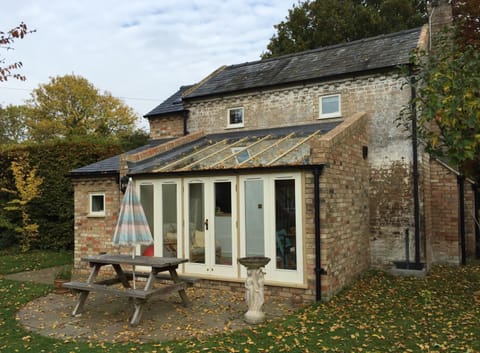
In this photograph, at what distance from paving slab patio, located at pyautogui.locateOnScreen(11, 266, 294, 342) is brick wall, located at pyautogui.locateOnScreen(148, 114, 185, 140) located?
7.34 meters

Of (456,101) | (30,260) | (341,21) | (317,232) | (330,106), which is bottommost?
(30,260)

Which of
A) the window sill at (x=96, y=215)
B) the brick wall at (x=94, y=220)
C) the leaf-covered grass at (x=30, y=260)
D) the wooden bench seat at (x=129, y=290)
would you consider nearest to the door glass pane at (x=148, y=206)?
the brick wall at (x=94, y=220)

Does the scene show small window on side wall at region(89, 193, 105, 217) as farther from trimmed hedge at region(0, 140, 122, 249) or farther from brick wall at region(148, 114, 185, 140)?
trimmed hedge at region(0, 140, 122, 249)

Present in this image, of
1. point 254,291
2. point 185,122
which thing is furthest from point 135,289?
point 185,122

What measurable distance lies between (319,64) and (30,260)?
11906 mm

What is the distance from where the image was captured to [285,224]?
8.20 meters

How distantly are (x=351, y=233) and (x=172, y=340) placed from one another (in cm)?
512

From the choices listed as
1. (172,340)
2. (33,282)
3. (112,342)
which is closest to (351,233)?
(172,340)

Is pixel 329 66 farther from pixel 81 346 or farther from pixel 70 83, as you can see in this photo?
pixel 70 83

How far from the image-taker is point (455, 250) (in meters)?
11.2

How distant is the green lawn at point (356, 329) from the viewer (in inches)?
217

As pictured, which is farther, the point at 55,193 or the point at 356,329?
the point at 55,193

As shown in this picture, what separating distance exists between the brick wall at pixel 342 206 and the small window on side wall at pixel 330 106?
968 millimetres

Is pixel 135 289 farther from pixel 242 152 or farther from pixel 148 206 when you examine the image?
pixel 242 152
